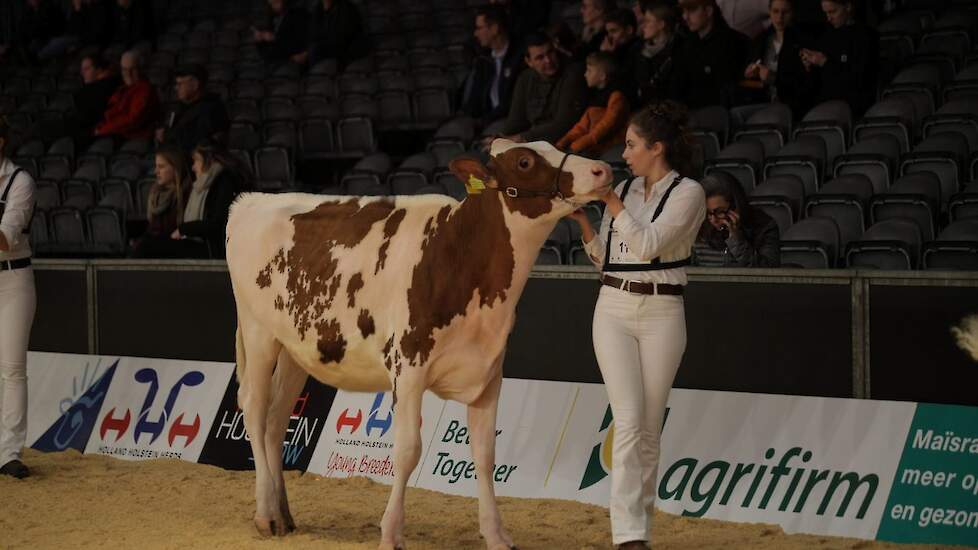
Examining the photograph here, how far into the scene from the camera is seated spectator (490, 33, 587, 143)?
10836 mm

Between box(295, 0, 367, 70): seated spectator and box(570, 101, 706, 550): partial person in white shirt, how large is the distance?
10.7 metres

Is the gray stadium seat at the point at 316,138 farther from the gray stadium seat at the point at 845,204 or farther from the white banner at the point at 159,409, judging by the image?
the gray stadium seat at the point at 845,204

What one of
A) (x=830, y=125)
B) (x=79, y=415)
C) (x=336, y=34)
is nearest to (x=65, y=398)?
(x=79, y=415)

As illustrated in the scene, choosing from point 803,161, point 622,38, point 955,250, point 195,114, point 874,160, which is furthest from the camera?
point 195,114

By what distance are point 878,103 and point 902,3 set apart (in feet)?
9.93

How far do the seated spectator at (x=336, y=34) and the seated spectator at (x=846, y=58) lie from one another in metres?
6.97

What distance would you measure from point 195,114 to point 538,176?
8111 millimetres

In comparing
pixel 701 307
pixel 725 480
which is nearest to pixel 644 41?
pixel 701 307

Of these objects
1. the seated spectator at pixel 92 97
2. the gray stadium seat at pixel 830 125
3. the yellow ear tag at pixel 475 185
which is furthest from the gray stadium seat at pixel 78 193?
the yellow ear tag at pixel 475 185

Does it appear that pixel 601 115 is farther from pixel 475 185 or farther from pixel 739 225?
pixel 475 185

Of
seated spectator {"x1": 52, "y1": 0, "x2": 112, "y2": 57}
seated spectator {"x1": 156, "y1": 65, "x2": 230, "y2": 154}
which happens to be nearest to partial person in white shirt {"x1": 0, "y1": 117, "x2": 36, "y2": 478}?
seated spectator {"x1": 156, "y1": 65, "x2": 230, "y2": 154}

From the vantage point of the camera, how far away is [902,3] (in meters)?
13.2

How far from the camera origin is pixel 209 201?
1012 centimetres

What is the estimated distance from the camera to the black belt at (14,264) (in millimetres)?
8219
